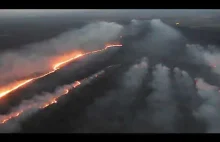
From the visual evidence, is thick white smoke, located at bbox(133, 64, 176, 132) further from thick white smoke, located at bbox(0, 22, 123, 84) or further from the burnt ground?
thick white smoke, located at bbox(0, 22, 123, 84)

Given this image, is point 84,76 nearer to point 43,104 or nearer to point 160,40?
point 43,104

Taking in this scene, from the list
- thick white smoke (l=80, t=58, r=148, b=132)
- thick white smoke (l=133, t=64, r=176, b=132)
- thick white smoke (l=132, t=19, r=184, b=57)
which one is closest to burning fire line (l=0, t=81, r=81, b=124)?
thick white smoke (l=80, t=58, r=148, b=132)

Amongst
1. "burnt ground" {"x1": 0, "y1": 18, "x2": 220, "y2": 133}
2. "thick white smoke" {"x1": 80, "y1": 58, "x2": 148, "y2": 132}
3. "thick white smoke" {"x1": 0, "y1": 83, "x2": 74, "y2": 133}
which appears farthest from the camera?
"burnt ground" {"x1": 0, "y1": 18, "x2": 220, "y2": 133}

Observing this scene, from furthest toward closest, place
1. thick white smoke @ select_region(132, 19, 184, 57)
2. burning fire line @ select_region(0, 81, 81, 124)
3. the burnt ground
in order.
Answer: thick white smoke @ select_region(132, 19, 184, 57) → the burnt ground → burning fire line @ select_region(0, 81, 81, 124)

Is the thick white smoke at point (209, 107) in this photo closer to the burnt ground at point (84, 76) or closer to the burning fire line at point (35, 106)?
the burnt ground at point (84, 76)

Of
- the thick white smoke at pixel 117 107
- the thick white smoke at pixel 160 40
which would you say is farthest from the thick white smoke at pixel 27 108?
the thick white smoke at pixel 160 40

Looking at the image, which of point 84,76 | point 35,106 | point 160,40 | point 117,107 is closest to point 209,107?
point 117,107
